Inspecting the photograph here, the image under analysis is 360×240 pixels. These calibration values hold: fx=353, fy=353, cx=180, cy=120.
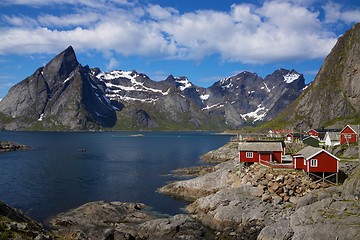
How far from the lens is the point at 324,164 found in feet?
181

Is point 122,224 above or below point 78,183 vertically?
below

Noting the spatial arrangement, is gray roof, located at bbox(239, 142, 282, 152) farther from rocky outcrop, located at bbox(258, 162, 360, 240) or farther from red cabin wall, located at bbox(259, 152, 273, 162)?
rocky outcrop, located at bbox(258, 162, 360, 240)

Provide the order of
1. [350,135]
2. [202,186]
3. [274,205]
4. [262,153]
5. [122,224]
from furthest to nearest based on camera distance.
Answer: [350,135] < [202,186] < [262,153] < [274,205] < [122,224]

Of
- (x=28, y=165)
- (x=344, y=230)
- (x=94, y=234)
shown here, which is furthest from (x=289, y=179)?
(x=28, y=165)

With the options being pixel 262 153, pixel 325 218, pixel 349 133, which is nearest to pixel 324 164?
pixel 262 153

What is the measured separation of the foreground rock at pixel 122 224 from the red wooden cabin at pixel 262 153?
2237 centimetres

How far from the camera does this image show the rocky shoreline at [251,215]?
38.7 meters

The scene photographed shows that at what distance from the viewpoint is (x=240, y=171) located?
216ft

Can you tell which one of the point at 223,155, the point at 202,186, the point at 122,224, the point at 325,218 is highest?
the point at 223,155

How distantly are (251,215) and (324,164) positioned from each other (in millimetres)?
16369

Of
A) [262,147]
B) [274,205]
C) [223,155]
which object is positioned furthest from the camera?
[223,155]

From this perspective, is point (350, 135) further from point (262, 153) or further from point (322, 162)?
point (322, 162)

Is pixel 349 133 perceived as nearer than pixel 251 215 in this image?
No

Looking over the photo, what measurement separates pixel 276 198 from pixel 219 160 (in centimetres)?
7331
